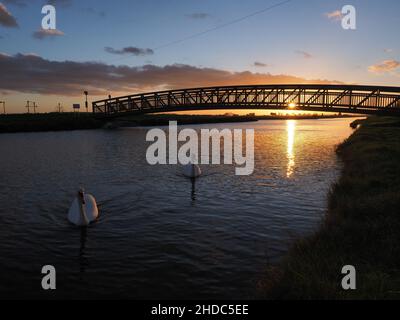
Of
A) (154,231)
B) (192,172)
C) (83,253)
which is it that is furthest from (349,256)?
(192,172)

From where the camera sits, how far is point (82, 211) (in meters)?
14.8

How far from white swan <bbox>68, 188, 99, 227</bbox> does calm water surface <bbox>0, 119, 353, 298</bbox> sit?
1.12 ft

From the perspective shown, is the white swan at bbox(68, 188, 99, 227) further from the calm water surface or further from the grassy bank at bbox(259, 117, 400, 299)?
the grassy bank at bbox(259, 117, 400, 299)

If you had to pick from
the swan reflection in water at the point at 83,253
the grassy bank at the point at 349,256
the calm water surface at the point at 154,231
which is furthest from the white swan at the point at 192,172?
the swan reflection in water at the point at 83,253

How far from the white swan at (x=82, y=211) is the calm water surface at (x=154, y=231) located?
0.34 meters

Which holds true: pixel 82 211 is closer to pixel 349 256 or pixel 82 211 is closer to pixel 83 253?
pixel 83 253

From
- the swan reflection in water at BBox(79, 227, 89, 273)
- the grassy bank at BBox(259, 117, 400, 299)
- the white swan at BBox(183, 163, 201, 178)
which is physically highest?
the white swan at BBox(183, 163, 201, 178)

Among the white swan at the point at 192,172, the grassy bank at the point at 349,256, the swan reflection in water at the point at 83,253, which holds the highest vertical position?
the white swan at the point at 192,172

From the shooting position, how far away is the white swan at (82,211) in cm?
1471

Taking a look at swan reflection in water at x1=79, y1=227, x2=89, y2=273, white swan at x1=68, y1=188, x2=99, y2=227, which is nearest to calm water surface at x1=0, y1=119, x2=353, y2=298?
swan reflection in water at x1=79, y1=227, x2=89, y2=273

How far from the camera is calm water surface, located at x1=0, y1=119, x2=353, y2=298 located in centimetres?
1018

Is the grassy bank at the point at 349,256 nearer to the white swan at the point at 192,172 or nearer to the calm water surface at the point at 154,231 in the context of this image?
the calm water surface at the point at 154,231

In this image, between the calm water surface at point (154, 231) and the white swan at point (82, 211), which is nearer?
the calm water surface at point (154, 231)
